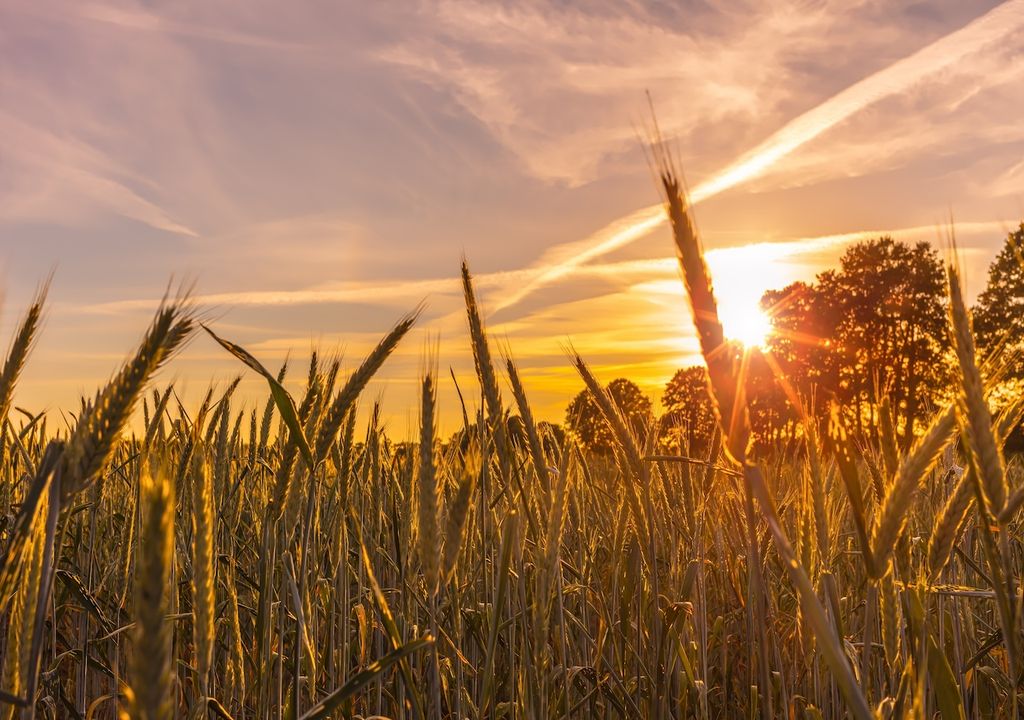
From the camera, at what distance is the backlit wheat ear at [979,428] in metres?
1.30

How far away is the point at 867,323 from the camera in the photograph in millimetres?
38594

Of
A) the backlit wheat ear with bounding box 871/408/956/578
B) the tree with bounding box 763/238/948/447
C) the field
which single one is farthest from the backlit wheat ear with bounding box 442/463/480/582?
the tree with bounding box 763/238/948/447

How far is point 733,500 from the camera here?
3.15 meters

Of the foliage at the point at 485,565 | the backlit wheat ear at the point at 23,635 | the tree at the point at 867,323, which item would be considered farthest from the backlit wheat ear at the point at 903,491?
the tree at the point at 867,323

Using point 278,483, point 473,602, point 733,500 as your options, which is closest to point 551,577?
point 278,483

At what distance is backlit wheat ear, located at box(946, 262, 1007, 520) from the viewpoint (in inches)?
51.0

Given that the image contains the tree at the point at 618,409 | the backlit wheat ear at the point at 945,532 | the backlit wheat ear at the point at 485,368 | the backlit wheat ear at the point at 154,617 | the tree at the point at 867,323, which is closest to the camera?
the backlit wheat ear at the point at 154,617

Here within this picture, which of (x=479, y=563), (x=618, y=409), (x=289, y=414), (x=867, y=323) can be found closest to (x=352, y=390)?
(x=289, y=414)

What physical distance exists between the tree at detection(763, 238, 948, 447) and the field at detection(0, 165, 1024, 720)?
118 ft

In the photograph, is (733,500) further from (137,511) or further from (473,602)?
(137,511)

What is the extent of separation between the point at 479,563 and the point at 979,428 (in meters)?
2.37

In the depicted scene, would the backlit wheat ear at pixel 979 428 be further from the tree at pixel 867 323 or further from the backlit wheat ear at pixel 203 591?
the tree at pixel 867 323

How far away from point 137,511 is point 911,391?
39.7 metres

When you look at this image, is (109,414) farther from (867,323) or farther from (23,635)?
(867,323)
